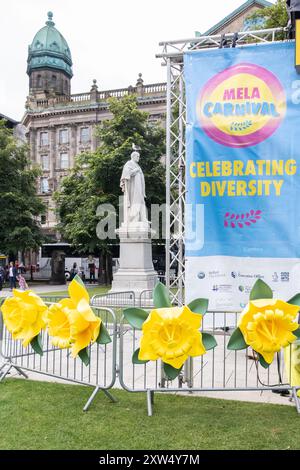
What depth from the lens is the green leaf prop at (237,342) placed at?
15.5 ft

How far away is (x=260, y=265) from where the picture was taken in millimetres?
6141

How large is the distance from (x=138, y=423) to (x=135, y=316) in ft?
3.82

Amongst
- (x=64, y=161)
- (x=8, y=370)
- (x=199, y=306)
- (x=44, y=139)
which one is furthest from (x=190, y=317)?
(x=44, y=139)

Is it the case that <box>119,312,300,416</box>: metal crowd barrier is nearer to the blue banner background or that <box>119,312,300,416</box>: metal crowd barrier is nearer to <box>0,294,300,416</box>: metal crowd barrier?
<box>0,294,300,416</box>: metal crowd barrier

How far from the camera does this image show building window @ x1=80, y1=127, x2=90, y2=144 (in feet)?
226

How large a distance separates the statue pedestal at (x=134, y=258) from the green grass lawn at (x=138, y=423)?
11833 mm

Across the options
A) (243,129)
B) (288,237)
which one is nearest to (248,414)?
(288,237)

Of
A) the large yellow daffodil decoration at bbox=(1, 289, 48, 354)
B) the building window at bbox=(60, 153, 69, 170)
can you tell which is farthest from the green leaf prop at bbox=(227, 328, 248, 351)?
the building window at bbox=(60, 153, 69, 170)

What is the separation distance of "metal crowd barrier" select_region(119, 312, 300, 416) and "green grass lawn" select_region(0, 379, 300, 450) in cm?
23

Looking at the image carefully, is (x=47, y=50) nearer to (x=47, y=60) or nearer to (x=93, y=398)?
(x=47, y=60)

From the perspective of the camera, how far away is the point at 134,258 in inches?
727

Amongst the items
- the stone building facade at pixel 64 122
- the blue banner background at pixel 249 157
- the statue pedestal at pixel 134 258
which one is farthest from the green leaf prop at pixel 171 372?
the stone building facade at pixel 64 122

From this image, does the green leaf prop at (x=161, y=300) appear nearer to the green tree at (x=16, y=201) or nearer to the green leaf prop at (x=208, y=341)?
the green leaf prop at (x=208, y=341)
